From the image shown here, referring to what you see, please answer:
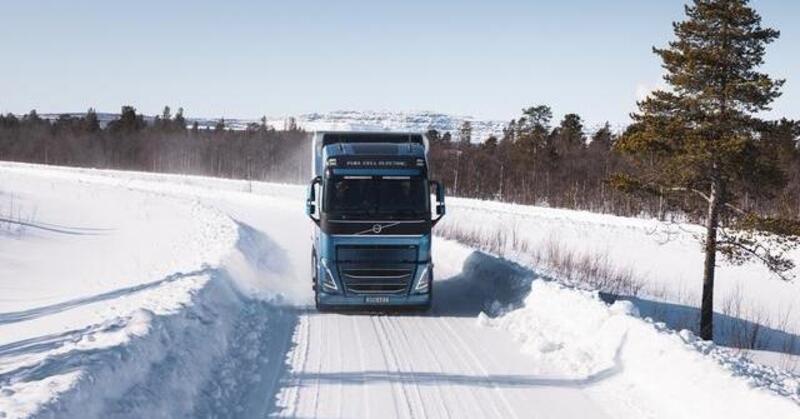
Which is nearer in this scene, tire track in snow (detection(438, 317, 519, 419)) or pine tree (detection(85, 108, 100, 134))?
tire track in snow (detection(438, 317, 519, 419))

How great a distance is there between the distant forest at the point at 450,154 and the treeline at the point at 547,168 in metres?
0.12

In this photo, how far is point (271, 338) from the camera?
10867 mm

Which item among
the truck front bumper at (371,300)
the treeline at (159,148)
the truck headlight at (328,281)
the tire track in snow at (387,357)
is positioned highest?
the treeline at (159,148)

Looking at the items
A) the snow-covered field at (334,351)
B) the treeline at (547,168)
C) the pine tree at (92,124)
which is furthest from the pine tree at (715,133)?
the pine tree at (92,124)

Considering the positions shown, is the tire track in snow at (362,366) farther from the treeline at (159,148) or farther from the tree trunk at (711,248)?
the treeline at (159,148)

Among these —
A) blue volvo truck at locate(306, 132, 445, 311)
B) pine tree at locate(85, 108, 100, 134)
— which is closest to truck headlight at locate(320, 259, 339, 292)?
blue volvo truck at locate(306, 132, 445, 311)

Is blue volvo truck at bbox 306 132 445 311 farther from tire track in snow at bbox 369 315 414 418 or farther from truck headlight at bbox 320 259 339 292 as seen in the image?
tire track in snow at bbox 369 315 414 418

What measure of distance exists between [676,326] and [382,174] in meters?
10.9

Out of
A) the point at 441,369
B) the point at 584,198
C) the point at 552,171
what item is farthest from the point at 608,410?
the point at 552,171

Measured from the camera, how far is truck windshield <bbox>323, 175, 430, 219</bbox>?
13000mm

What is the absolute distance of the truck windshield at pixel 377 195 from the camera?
42.7 ft

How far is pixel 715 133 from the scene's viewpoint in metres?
19.7

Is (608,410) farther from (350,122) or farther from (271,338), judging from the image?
(350,122)

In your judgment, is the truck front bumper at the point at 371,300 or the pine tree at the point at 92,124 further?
the pine tree at the point at 92,124
